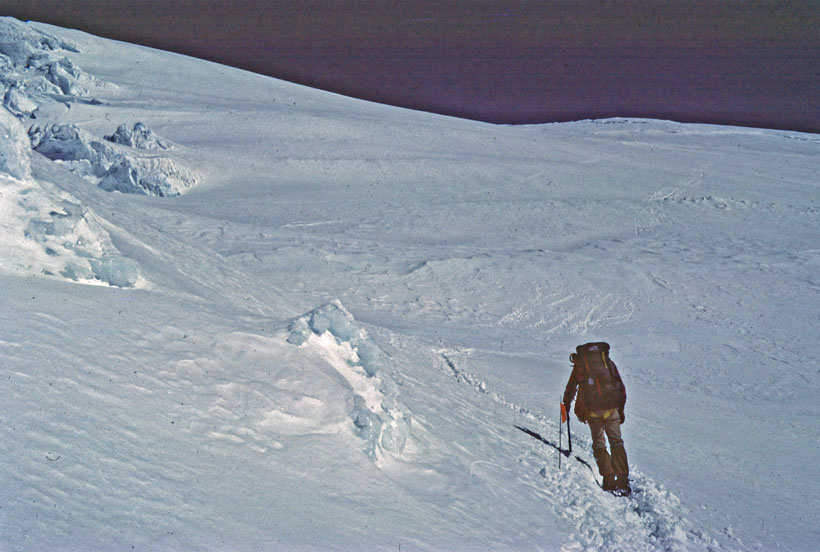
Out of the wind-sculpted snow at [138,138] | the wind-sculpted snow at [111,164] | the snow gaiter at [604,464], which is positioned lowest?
the snow gaiter at [604,464]

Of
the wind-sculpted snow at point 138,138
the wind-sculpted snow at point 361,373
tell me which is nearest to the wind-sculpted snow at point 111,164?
the wind-sculpted snow at point 138,138

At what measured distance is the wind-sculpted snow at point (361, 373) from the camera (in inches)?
200

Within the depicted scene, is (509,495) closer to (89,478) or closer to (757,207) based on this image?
(89,478)

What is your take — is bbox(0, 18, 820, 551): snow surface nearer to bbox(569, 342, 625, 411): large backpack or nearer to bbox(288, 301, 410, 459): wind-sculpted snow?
bbox(288, 301, 410, 459): wind-sculpted snow

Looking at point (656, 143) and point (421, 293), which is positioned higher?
point (656, 143)

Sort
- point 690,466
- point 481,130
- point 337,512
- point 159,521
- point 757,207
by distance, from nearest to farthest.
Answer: point 159,521 → point 337,512 → point 690,466 → point 757,207 → point 481,130

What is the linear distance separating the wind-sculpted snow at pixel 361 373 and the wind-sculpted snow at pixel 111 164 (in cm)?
1510

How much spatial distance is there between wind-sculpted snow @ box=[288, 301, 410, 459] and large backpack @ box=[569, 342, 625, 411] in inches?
62.0

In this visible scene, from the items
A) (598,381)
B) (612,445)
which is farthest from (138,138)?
(612,445)

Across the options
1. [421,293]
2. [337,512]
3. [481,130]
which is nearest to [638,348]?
[421,293]

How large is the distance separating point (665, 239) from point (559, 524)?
48.8 ft

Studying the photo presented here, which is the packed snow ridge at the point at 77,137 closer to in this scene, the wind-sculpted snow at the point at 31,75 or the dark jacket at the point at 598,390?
the wind-sculpted snow at the point at 31,75

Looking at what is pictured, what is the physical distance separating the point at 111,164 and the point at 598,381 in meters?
17.6

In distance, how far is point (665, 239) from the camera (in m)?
18.5
